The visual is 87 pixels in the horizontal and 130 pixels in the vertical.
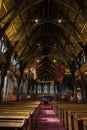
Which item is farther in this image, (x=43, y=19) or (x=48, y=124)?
(x=43, y=19)

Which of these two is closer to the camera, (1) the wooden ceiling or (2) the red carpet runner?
(2) the red carpet runner

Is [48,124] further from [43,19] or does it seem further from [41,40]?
[41,40]

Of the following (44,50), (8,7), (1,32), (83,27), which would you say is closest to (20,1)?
(8,7)

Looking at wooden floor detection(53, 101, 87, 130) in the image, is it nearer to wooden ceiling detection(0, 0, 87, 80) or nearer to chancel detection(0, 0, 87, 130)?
chancel detection(0, 0, 87, 130)

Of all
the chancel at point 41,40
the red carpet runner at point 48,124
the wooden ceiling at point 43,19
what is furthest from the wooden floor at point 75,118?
the wooden ceiling at point 43,19

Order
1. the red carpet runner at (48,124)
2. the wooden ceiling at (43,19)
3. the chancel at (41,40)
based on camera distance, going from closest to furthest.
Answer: the red carpet runner at (48,124), the chancel at (41,40), the wooden ceiling at (43,19)

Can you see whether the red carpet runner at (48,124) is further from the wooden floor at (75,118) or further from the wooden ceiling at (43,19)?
the wooden ceiling at (43,19)

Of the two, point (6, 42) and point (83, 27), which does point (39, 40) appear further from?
point (83, 27)

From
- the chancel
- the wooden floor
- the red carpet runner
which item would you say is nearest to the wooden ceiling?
the chancel

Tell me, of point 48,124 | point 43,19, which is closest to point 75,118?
point 48,124

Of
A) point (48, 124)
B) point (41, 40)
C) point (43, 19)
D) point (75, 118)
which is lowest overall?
point (48, 124)

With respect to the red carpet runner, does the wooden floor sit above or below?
above

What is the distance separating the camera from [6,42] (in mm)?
17234

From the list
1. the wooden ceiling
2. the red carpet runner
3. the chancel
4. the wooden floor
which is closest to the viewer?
the wooden floor
